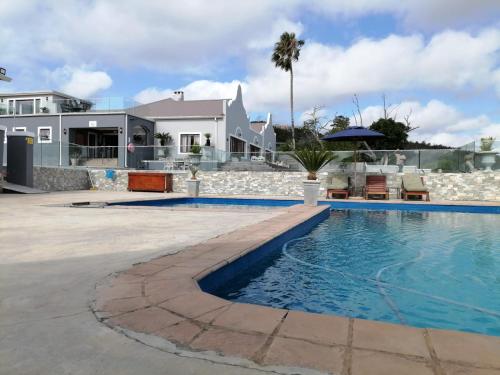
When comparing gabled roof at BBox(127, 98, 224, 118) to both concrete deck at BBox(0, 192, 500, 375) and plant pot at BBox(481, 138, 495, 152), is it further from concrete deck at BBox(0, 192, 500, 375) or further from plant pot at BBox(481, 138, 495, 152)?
concrete deck at BBox(0, 192, 500, 375)

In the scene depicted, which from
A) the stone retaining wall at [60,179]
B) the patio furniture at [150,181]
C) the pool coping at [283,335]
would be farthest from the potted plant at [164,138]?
the pool coping at [283,335]

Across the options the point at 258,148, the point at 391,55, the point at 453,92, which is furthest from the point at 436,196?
the point at 258,148

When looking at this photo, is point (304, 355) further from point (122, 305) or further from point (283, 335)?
point (122, 305)

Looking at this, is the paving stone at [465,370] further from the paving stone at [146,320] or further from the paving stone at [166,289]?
the paving stone at [166,289]

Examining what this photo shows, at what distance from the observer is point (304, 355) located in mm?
1732

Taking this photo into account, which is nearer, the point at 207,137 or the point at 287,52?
the point at 207,137

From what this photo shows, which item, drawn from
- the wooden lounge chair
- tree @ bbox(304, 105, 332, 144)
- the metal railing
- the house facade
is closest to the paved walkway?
the wooden lounge chair

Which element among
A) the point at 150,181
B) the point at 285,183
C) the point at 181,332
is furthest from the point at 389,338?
the point at 150,181

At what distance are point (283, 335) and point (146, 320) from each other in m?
0.78

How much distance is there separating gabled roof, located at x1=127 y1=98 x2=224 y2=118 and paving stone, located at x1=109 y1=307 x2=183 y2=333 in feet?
73.9

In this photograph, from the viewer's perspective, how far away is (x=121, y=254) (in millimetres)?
4000

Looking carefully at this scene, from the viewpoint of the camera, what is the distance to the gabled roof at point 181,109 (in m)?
24.8

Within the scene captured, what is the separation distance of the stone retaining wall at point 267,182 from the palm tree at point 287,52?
49.5 feet

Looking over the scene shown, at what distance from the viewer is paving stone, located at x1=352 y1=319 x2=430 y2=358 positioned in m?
1.79
